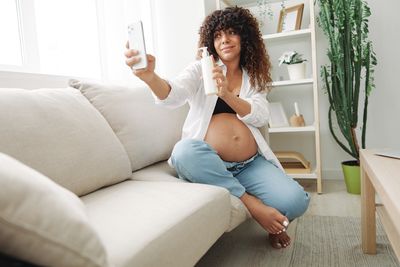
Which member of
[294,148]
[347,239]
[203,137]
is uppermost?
[203,137]

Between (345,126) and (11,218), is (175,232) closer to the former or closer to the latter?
(11,218)

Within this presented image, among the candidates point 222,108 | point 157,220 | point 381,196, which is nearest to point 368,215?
point 381,196

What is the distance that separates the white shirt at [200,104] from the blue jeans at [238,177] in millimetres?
128

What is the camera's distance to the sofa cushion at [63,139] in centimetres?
99

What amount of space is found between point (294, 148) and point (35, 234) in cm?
243

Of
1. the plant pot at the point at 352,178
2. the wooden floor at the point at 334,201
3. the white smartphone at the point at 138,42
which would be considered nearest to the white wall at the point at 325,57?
the wooden floor at the point at 334,201

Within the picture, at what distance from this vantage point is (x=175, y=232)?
2.80ft

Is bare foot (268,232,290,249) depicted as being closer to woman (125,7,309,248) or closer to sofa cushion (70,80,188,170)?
woman (125,7,309,248)

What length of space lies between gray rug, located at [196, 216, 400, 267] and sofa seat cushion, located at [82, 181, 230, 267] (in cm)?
26

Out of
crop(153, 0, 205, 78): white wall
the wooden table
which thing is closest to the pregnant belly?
the wooden table

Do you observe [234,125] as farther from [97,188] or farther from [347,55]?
[347,55]

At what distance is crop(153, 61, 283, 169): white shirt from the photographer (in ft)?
4.76

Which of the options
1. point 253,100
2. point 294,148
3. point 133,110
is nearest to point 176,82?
point 133,110

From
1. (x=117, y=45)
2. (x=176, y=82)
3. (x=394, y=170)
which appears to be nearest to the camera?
(x=394, y=170)
